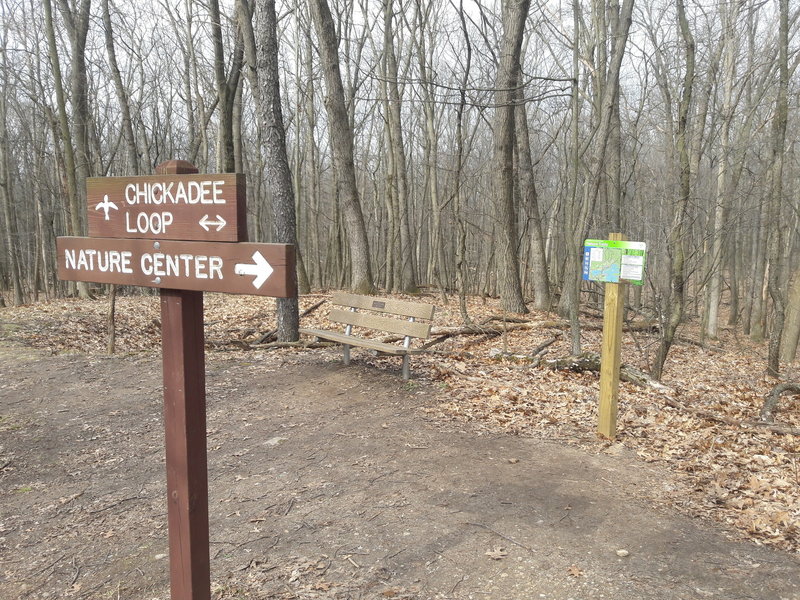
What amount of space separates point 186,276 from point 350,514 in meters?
2.22

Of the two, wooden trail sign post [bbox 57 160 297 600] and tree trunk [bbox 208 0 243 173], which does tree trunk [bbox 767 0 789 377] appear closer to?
wooden trail sign post [bbox 57 160 297 600]

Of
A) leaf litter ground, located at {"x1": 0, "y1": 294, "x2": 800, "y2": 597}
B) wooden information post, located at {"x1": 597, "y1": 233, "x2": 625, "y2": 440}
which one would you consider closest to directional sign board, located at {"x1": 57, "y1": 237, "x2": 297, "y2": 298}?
leaf litter ground, located at {"x1": 0, "y1": 294, "x2": 800, "y2": 597}

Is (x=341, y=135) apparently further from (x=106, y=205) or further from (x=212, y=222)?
(x=212, y=222)

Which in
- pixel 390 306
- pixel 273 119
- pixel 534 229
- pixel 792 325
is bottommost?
pixel 792 325

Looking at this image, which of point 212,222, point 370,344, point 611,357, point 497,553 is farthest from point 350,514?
point 370,344

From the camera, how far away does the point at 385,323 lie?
7.16 meters

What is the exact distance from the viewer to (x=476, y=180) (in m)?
23.7

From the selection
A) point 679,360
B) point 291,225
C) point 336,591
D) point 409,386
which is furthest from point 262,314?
point 336,591

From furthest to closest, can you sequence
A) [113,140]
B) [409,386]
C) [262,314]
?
1. [113,140]
2. [262,314]
3. [409,386]

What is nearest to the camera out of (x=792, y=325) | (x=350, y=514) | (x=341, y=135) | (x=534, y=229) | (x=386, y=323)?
(x=350, y=514)

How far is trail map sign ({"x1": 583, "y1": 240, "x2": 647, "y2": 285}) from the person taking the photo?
501 cm

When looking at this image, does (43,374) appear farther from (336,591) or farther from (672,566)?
(672,566)

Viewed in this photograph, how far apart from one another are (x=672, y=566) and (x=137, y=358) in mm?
7058

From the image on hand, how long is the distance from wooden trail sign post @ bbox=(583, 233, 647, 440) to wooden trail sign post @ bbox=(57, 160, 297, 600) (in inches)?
147
